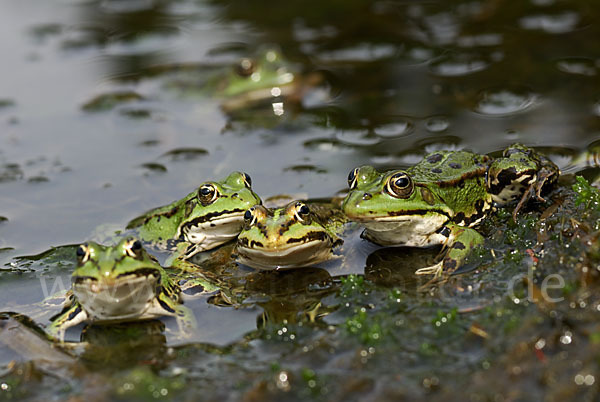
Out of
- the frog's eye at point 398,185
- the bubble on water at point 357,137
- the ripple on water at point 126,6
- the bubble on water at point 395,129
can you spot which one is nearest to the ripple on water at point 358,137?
the bubble on water at point 357,137

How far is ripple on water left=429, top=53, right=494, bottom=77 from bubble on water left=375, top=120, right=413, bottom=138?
4.55 feet

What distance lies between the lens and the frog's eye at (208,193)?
571 cm

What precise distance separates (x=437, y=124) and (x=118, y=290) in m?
4.50

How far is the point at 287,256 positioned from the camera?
5.15m

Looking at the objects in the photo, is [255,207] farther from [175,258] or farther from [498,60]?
[498,60]

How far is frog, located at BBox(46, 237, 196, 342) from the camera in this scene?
447 centimetres

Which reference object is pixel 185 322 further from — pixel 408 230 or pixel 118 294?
pixel 408 230

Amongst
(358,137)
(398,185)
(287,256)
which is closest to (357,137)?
(358,137)

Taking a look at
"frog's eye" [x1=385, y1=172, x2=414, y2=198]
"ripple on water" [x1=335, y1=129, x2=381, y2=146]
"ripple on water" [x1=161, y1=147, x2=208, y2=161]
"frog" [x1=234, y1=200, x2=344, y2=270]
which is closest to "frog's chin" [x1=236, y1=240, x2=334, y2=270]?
"frog" [x1=234, y1=200, x2=344, y2=270]

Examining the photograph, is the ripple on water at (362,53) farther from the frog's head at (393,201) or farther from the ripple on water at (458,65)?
the frog's head at (393,201)

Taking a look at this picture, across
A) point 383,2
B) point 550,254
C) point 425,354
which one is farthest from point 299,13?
point 425,354

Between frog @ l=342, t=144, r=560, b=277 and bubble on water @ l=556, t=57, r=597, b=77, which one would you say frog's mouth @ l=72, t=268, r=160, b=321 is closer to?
frog @ l=342, t=144, r=560, b=277

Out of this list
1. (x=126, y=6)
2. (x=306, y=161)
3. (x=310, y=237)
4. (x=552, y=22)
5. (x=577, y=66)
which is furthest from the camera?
(x=126, y=6)

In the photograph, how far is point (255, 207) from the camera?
522 cm
